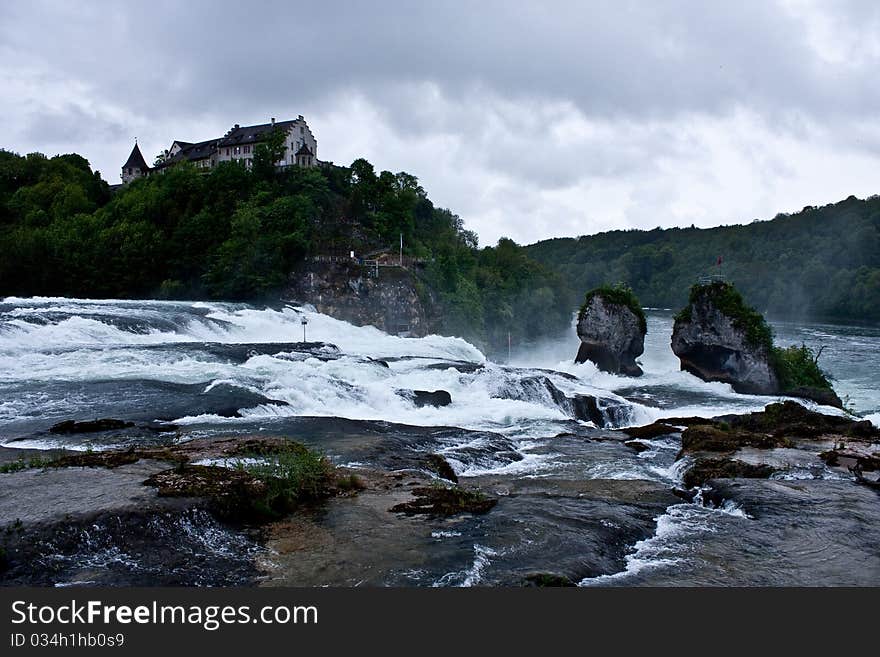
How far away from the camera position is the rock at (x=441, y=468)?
14062mm

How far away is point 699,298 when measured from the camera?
3997cm

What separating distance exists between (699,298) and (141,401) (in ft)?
105

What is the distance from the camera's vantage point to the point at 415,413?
2214 centimetres

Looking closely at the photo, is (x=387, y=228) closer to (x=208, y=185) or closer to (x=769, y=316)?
(x=208, y=185)

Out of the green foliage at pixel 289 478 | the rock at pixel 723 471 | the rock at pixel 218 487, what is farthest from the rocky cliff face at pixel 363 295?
the rock at pixel 218 487

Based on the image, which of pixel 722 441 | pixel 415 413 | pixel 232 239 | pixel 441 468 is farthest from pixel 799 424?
pixel 232 239

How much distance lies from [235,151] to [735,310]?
6207cm

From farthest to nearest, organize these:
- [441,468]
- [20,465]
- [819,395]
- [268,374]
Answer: [819,395]
[268,374]
[441,468]
[20,465]

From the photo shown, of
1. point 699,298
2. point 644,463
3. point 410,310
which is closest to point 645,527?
point 644,463

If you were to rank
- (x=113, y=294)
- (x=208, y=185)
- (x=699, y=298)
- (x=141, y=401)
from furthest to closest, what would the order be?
(x=208, y=185) < (x=113, y=294) < (x=699, y=298) < (x=141, y=401)

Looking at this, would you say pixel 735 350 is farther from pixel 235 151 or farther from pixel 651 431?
pixel 235 151

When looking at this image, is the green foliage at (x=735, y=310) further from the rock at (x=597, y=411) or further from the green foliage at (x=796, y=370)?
the rock at (x=597, y=411)

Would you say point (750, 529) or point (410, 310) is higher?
point (410, 310)

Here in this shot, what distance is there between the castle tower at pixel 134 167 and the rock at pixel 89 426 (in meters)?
79.8
